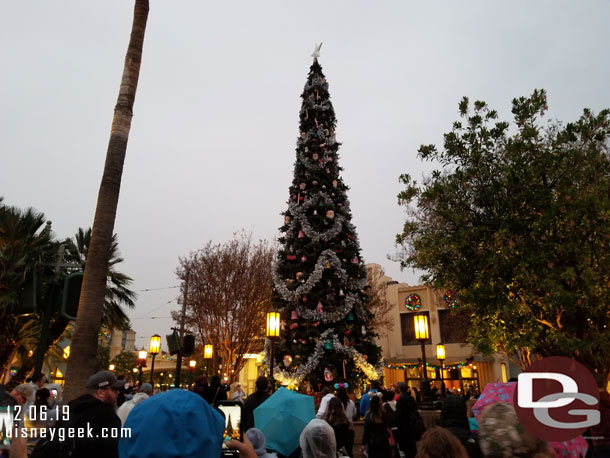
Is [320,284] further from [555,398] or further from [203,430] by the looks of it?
[203,430]

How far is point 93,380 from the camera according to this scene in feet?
12.3

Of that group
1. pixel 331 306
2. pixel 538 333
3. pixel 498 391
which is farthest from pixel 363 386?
pixel 498 391

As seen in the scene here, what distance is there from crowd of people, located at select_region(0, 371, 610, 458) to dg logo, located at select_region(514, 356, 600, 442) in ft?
1.63

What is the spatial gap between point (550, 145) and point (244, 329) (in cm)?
1917

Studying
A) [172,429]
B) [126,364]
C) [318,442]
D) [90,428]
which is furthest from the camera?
[126,364]

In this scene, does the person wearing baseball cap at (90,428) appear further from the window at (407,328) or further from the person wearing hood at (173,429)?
the window at (407,328)

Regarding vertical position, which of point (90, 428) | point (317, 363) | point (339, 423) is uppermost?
point (317, 363)

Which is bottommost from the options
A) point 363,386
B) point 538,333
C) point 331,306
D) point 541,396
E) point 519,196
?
point 363,386

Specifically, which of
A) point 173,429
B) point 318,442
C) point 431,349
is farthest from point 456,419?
point 431,349

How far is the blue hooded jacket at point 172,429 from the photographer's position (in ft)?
6.07

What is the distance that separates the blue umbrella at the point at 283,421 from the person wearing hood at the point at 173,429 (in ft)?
10.5

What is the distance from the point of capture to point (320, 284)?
15734mm

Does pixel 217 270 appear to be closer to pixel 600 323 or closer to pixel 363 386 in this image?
pixel 363 386

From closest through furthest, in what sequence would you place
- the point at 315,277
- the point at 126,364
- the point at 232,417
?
the point at 232,417
the point at 315,277
the point at 126,364
